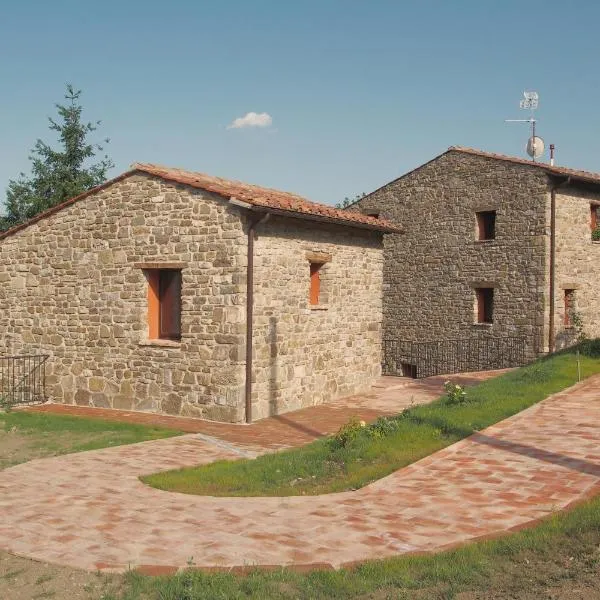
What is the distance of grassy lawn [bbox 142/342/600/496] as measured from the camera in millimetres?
7832

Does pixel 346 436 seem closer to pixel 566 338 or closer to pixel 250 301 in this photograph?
pixel 250 301

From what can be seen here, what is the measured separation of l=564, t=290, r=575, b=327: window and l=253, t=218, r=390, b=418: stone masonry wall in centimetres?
755

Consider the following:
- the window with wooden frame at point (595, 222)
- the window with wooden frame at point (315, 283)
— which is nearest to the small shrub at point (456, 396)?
the window with wooden frame at point (315, 283)

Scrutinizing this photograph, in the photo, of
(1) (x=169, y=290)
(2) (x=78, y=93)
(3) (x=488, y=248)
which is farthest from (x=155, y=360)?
(2) (x=78, y=93)

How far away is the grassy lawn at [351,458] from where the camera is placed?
25.7 ft

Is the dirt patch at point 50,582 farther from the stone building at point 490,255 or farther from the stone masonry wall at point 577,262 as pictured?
the stone masonry wall at point 577,262

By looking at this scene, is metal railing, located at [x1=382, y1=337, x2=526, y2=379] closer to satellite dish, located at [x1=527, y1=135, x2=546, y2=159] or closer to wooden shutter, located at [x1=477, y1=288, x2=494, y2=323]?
wooden shutter, located at [x1=477, y1=288, x2=494, y2=323]

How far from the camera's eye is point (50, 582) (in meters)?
5.20

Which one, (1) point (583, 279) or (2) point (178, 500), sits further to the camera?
(1) point (583, 279)

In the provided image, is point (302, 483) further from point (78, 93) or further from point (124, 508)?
point (78, 93)

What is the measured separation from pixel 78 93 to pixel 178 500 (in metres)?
26.8

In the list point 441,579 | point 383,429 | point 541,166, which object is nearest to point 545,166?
point 541,166

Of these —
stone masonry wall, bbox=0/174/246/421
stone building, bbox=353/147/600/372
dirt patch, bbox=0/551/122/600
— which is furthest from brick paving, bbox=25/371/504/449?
stone building, bbox=353/147/600/372

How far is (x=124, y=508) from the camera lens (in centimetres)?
700
